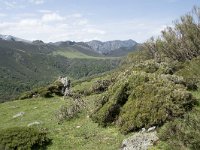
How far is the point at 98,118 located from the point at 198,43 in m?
40.5

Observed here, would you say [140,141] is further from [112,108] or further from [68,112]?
[68,112]

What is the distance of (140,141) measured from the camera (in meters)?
17.0

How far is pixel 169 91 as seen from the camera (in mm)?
20406

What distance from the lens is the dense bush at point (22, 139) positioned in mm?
19703

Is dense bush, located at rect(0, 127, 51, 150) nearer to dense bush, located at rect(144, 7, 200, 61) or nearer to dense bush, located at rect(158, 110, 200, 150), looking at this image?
dense bush, located at rect(158, 110, 200, 150)

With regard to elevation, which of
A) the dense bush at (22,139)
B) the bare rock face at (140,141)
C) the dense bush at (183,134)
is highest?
the dense bush at (183,134)

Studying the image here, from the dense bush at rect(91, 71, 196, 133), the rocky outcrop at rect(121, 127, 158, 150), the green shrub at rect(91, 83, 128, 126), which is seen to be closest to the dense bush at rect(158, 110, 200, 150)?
the rocky outcrop at rect(121, 127, 158, 150)

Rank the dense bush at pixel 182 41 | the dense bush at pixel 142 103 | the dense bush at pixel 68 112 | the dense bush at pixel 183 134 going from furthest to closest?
the dense bush at pixel 182 41 → the dense bush at pixel 68 112 → the dense bush at pixel 142 103 → the dense bush at pixel 183 134

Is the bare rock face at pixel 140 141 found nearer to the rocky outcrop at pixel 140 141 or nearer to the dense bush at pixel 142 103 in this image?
the rocky outcrop at pixel 140 141

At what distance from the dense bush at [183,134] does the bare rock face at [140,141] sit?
2.45 feet

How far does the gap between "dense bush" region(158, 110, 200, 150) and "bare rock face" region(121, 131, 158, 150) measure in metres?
0.75

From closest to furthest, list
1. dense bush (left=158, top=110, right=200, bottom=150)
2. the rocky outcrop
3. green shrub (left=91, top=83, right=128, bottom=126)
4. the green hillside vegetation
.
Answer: dense bush (left=158, top=110, right=200, bottom=150), the green hillside vegetation, the rocky outcrop, green shrub (left=91, top=83, right=128, bottom=126)

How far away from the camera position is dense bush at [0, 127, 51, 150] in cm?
1970

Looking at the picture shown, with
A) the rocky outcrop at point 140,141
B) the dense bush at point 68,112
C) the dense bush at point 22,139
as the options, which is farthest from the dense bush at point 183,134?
the dense bush at point 68,112
